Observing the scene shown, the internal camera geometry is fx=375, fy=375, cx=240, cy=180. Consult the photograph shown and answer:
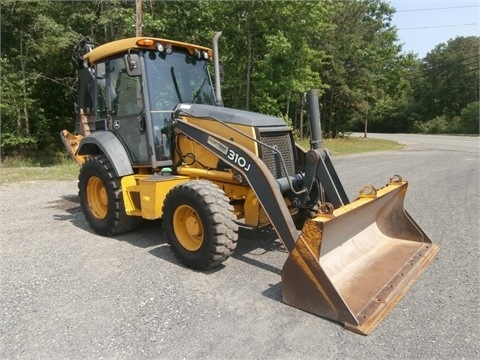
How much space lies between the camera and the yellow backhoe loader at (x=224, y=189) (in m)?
3.30

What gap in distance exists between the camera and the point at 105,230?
519 centimetres

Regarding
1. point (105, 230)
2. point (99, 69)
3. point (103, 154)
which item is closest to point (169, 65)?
point (99, 69)

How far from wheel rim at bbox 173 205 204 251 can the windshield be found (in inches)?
59.2

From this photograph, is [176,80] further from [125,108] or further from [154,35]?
[154,35]

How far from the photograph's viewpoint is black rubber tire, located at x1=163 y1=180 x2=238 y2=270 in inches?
150

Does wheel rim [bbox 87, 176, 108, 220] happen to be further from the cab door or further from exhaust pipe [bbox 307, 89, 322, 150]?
exhaust pipe [bbox 307, 89, 322, 150]

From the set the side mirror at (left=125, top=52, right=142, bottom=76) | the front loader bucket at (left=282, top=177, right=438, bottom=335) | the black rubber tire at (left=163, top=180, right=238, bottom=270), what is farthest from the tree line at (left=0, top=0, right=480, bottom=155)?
the black rubber tire at (left=163, top=180, right=238, bottom=270)

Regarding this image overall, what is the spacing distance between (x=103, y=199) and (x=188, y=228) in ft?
6.43

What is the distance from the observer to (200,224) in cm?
404

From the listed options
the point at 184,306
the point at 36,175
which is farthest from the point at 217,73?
the point at 36,175

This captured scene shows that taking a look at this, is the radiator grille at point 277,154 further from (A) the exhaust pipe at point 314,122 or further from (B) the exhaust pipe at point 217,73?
(B) the exhaust pipe at point 217,73

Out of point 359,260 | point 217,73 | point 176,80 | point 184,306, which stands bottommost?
point 184,306

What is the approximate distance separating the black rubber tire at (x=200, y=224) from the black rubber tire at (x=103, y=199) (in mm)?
1074

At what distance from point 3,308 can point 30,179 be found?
776 cm
